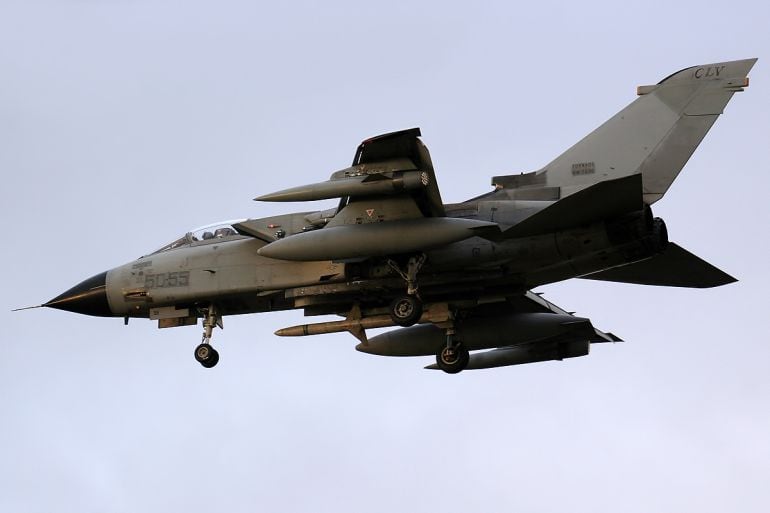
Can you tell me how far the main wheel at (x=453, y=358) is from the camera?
2816 centimetres

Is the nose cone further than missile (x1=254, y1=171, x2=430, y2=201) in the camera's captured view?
Yes

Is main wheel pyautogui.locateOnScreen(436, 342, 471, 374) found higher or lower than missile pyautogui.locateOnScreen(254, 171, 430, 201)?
lower

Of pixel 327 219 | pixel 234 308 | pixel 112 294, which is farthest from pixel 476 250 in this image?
pixel 112 294

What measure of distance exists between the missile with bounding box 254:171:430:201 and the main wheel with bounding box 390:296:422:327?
2.30 metres

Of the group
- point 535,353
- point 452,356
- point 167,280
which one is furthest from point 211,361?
point 535,353

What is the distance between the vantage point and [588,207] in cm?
2472

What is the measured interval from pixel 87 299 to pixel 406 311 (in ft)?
20.3

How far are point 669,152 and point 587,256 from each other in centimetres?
220

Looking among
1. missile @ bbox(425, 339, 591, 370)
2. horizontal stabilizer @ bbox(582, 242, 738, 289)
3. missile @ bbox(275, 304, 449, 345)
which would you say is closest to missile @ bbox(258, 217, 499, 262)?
missile @ bbox(275, 304, 449, 345)

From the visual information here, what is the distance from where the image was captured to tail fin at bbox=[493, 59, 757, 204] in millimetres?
25797

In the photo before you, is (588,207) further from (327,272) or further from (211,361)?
(211,361)

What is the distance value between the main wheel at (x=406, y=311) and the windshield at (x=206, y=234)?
3.53 meters

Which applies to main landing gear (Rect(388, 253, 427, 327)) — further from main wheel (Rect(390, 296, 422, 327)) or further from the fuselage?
the fuselage

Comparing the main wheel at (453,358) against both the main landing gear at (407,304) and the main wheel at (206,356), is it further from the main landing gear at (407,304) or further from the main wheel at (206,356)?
the main wheel at (206,356)
